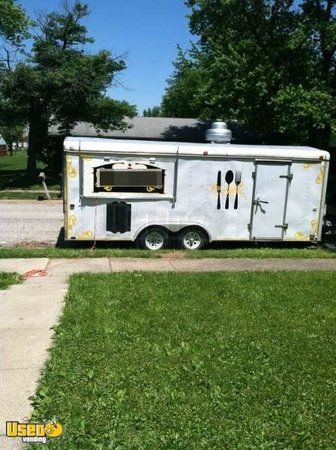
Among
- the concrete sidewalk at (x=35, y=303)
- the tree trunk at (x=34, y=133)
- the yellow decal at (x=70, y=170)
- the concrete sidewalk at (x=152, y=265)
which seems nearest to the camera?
the concrete sidewalk at (x=35, y=303)

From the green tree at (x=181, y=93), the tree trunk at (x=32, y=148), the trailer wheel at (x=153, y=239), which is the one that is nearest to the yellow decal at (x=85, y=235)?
the trailer wheel at (x=153, y=239)

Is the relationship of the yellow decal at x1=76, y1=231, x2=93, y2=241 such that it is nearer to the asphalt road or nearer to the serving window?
the serving window

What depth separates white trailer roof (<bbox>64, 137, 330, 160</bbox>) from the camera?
11609mm

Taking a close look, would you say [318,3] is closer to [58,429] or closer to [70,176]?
[70,176]

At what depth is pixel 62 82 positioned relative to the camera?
24.8 metres

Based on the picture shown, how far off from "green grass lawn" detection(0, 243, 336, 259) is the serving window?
4.90 ft

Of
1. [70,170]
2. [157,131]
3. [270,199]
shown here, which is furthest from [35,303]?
[157,131]

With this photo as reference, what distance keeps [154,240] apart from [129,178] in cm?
169

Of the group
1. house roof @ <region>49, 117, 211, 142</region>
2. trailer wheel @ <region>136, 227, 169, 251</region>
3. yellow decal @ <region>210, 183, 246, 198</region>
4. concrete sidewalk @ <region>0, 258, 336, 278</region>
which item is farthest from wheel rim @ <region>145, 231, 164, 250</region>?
house roof @ <region>49, 117, 211, 142</region>

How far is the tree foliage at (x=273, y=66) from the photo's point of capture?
72.1ft

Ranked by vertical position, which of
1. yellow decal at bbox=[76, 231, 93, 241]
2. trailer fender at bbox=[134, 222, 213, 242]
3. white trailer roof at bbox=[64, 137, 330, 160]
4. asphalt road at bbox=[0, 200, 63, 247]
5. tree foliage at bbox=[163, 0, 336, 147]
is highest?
tree foliage at bbox=[163, 0, 336, 147]

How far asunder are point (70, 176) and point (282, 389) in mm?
7788

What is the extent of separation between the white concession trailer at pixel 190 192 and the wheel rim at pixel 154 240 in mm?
25

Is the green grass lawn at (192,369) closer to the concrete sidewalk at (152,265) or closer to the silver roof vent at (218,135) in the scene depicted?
the concrete sidewalk at (152,265)
